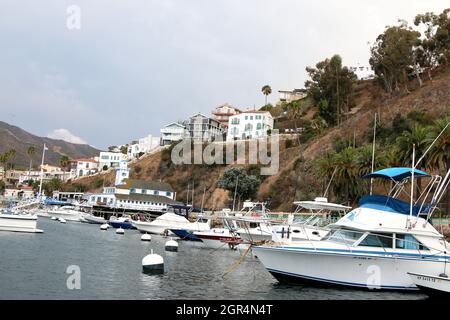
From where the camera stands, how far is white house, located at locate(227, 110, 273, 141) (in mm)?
Result: 147875

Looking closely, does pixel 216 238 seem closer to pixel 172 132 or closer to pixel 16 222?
pixel 16 222

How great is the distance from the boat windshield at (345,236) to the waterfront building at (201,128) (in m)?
140

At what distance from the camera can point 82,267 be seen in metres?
34.2

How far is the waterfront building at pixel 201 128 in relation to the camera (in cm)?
17100

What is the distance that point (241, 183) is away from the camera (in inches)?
4193

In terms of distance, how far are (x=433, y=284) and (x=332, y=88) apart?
103 m

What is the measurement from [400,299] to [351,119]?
87413 mm

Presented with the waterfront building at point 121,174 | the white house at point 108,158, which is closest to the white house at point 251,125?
the waterfront building at point 121,174

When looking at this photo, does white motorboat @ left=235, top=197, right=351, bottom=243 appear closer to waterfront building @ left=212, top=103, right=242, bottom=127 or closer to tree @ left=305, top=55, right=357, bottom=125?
tree @ left=305, top=55, right=357, bottom=125

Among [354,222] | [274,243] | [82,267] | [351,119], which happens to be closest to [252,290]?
[274,243]

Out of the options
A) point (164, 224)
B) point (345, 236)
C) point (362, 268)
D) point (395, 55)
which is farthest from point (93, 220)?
point (362, 268)

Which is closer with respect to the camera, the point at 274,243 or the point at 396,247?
the point at 396,247

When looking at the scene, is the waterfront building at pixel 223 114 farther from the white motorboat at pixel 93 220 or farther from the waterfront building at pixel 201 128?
the white motorboat at pixel 93 220
